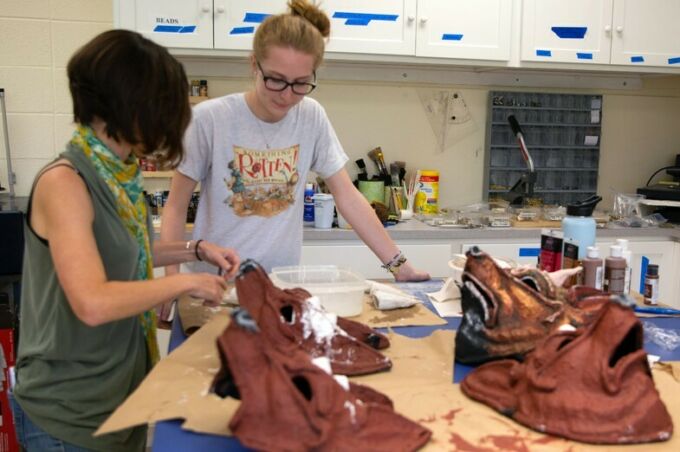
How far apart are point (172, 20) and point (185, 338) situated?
1.71 meters

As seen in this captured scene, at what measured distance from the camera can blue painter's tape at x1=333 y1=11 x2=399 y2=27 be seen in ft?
8.95

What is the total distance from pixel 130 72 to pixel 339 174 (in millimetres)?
944

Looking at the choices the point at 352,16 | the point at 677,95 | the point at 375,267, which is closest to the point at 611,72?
the point at 677,95

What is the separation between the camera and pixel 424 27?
280 centimetres

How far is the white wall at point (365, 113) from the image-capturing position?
2830 millimetres

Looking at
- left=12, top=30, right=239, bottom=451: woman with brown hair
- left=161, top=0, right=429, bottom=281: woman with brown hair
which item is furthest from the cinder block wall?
left=12, top=30, right=239, bottom=451: woman with brown hair

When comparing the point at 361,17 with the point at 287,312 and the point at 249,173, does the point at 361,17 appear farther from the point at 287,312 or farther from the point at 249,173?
the point at 287,312

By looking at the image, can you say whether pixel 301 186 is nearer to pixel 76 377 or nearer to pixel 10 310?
pixel 76 377

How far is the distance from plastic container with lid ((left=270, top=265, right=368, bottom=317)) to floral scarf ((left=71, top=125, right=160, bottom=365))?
294mm

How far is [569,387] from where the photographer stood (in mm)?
966

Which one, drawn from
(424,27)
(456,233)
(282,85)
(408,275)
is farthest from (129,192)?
(424,27)

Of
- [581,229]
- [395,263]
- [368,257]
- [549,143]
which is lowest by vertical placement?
[368,257]

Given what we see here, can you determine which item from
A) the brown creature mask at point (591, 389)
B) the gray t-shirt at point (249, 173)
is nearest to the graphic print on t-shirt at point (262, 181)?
the gray t-shirt at point (249, 173)

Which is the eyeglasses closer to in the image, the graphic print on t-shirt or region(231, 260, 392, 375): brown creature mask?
the graphic print on t-shirt
